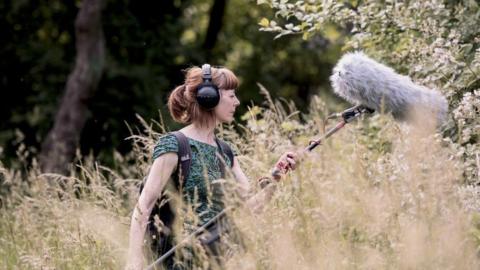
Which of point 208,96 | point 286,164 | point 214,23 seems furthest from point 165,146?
point 214,23

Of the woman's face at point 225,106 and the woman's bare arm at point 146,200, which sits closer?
the woman's bare arm at point 146,200

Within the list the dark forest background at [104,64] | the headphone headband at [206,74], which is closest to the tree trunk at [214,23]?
the dark forest background at [104,64]

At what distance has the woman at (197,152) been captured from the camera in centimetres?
474

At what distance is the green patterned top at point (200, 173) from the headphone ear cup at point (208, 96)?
7.5 inches

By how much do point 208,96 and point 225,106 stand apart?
5.0 inches

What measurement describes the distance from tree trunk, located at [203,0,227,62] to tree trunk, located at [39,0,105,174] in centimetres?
512

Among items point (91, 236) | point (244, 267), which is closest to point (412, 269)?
point (244, 267)

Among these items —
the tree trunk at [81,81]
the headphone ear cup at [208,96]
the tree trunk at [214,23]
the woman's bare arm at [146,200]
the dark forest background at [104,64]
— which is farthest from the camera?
the tree trunk at [214,23]

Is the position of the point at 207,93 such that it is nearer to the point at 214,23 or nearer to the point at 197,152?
the point at 197,152

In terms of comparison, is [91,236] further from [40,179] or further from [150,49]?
[150,49]

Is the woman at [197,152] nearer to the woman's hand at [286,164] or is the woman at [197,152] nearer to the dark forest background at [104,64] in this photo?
the woman's hand at [286,164]

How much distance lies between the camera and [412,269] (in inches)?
157

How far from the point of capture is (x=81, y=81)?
13961 millimetres

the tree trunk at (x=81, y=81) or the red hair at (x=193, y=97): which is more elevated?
the red hair at (x=193, y=97)
